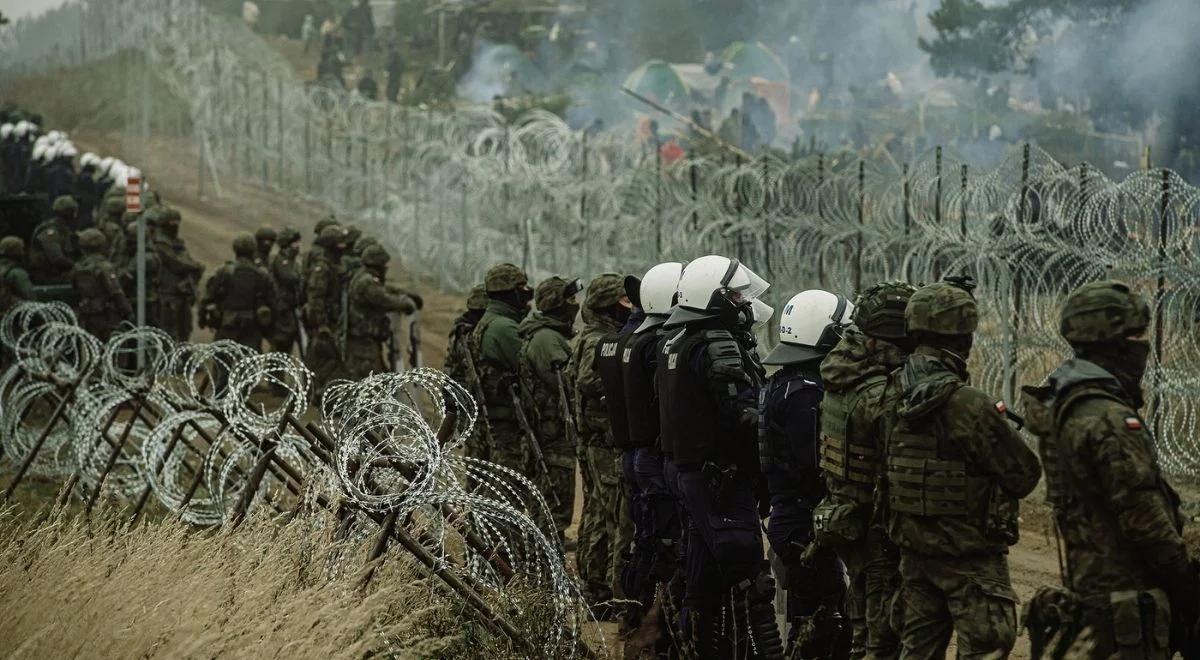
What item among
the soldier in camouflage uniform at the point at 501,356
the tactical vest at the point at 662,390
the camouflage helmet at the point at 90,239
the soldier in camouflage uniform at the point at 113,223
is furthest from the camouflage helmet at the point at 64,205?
the tactical vest at the point at 662,390

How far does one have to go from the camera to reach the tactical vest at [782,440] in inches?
247

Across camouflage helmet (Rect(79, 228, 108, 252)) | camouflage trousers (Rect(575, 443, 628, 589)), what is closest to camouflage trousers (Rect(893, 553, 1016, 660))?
camouflage trousers (Rect(575, 443, 628, 589))

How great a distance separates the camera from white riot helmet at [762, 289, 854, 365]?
21.2 ft

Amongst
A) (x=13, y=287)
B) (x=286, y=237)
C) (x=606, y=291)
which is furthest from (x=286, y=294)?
(x=606, y=291)

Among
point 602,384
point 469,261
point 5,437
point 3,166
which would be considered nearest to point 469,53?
point 3,166

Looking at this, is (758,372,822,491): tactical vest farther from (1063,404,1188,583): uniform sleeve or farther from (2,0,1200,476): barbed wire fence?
(2,0,1200,476): barbed wire fence

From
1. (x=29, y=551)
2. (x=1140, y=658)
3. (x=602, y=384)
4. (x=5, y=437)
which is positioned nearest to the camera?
(x=1140, y=658)

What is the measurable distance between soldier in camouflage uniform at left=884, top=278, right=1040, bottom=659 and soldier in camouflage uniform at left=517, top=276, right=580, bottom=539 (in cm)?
337

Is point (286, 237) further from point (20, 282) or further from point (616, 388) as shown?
point (616, 388)

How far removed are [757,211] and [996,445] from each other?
944cm

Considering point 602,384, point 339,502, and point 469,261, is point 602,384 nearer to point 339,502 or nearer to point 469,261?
point 339,502

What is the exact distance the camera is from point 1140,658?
4.80 meters

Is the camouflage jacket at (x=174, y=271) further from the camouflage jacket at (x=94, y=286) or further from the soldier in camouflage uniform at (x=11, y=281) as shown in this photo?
the soldier in camouflage uniform at (x=11, y=281)

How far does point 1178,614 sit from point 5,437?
792 cm
